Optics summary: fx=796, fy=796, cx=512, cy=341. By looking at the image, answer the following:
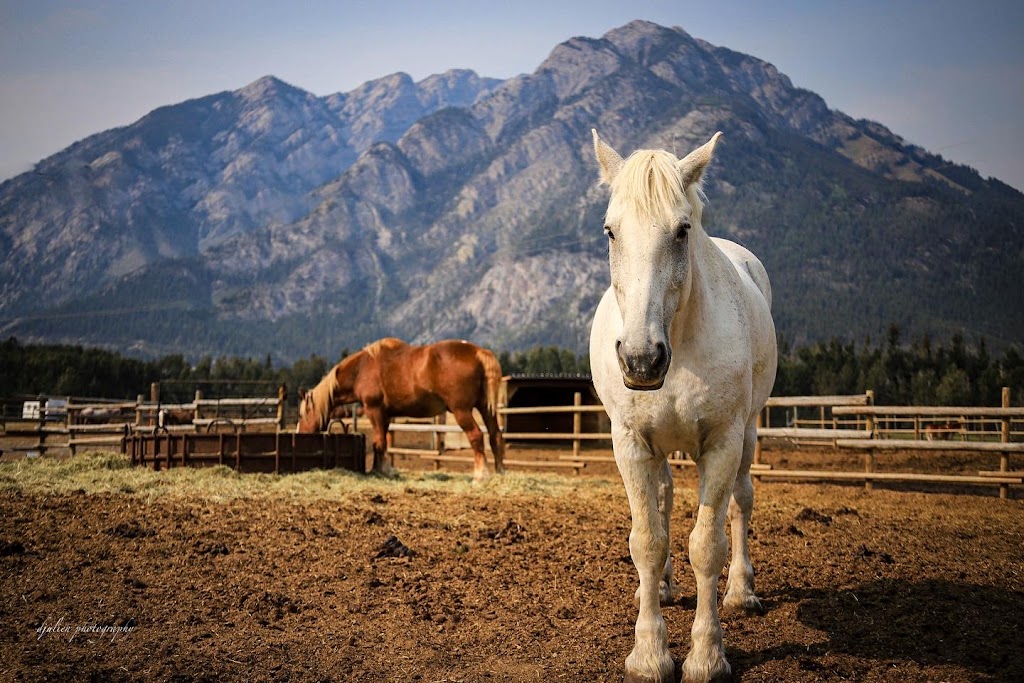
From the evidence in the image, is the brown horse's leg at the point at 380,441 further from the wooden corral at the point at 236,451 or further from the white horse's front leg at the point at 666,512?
the white horse's front leg at the point at 666,512

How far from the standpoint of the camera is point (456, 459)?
48.4 ft

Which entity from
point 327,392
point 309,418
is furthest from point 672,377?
point 309,418

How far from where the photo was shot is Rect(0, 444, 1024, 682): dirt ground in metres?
3.71

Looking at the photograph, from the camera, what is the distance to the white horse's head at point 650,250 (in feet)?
9.99

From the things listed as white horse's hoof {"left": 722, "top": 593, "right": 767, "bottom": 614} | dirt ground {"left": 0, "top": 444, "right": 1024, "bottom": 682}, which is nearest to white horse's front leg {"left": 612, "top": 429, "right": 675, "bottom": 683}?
dirt ground {"left": 0, "top": 444, "right": 1024, "bottom": 682}

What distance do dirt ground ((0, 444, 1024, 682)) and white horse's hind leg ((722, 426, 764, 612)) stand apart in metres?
0.13

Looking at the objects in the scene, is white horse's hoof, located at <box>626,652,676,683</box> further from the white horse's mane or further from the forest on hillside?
the forest on hillside

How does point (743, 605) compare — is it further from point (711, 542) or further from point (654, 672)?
point (654, 672)

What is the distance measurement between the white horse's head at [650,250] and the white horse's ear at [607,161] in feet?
0.32

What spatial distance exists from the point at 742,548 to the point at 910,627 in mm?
924

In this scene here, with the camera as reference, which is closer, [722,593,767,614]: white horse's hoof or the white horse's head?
the white horse's head

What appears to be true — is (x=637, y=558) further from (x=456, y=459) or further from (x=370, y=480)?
(x=456, y=459)

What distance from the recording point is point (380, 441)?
457 inches

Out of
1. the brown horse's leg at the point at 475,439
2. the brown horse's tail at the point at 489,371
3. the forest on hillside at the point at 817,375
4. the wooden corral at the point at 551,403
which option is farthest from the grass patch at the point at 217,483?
the forest on hillside at the point at 817,375
